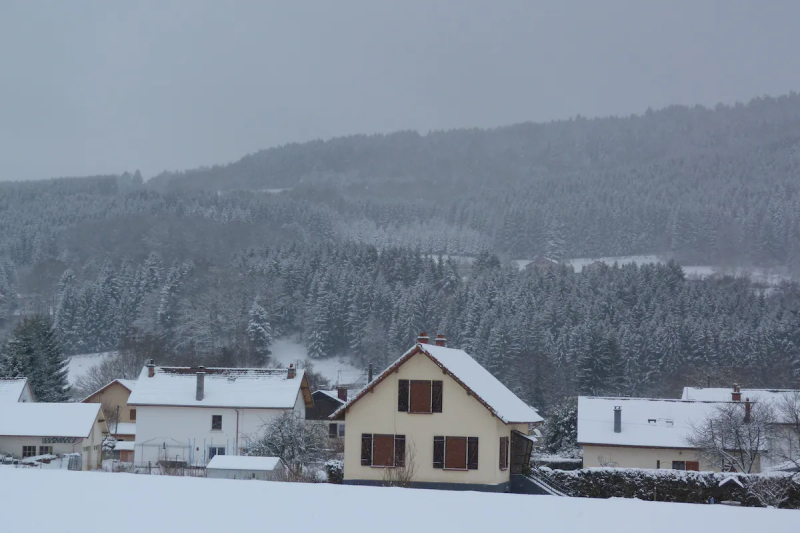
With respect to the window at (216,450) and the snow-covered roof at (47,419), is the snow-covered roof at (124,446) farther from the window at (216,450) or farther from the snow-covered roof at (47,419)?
the snow-covered roof at (47,419)

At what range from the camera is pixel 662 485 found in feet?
119

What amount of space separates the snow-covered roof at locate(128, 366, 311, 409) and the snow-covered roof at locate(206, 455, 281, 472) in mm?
15720

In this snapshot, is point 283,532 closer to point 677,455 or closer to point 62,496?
point 62,496

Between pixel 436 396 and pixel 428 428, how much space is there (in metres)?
1.28

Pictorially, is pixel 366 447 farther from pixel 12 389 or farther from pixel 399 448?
pixel 12 389

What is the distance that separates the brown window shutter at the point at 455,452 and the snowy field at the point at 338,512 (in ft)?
78.6

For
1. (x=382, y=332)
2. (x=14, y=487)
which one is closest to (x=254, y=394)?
(x=14, y=487)

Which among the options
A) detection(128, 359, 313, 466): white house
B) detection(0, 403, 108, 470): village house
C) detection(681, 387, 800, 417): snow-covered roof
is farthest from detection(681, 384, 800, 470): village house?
detection(0, 403, 108, 470): village house

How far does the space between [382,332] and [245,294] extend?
→ 94.0ft

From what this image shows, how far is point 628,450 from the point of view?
47.2 metres

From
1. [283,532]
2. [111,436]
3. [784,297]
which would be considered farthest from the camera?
[784,297]

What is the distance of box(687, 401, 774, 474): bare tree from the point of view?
138 ft

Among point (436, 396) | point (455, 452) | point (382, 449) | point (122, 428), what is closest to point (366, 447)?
point (382, 449)

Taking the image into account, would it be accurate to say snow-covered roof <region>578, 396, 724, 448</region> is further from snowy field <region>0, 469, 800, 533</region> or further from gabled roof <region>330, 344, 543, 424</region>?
snowy field <region>0, 469, 800, 533</region>
